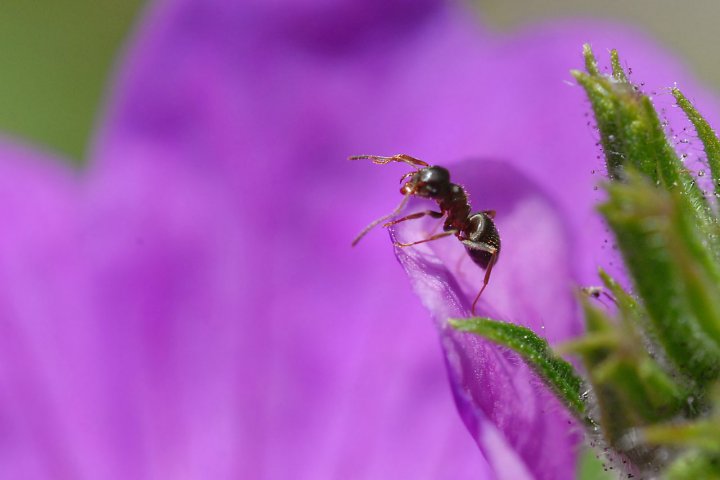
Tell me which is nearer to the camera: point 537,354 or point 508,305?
point 537,354

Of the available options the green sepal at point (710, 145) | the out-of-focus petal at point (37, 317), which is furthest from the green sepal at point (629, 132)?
the out-of-focus petal at point (37, 317)

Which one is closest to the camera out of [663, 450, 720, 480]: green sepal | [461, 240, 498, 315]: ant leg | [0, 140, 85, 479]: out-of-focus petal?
[663, 450, 720, 480]: green sepal

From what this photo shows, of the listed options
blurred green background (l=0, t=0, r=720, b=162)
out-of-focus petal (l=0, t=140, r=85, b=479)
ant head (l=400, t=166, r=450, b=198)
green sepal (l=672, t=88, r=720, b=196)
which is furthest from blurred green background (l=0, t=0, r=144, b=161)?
green sepal (l=672, t=88, r=720, b=196)

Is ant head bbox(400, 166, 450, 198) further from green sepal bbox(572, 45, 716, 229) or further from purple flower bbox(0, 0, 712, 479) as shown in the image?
purple flower bbox(0, 0, 712, 479)

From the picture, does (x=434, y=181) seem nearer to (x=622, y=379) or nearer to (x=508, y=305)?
(x=508, y=305)

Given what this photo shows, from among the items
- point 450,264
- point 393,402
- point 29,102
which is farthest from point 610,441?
point 29,102

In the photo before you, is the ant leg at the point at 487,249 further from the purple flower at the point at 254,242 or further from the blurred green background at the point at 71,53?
the blurred green background at the point at 71,53

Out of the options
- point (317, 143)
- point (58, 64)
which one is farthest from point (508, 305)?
point (58, 64)
